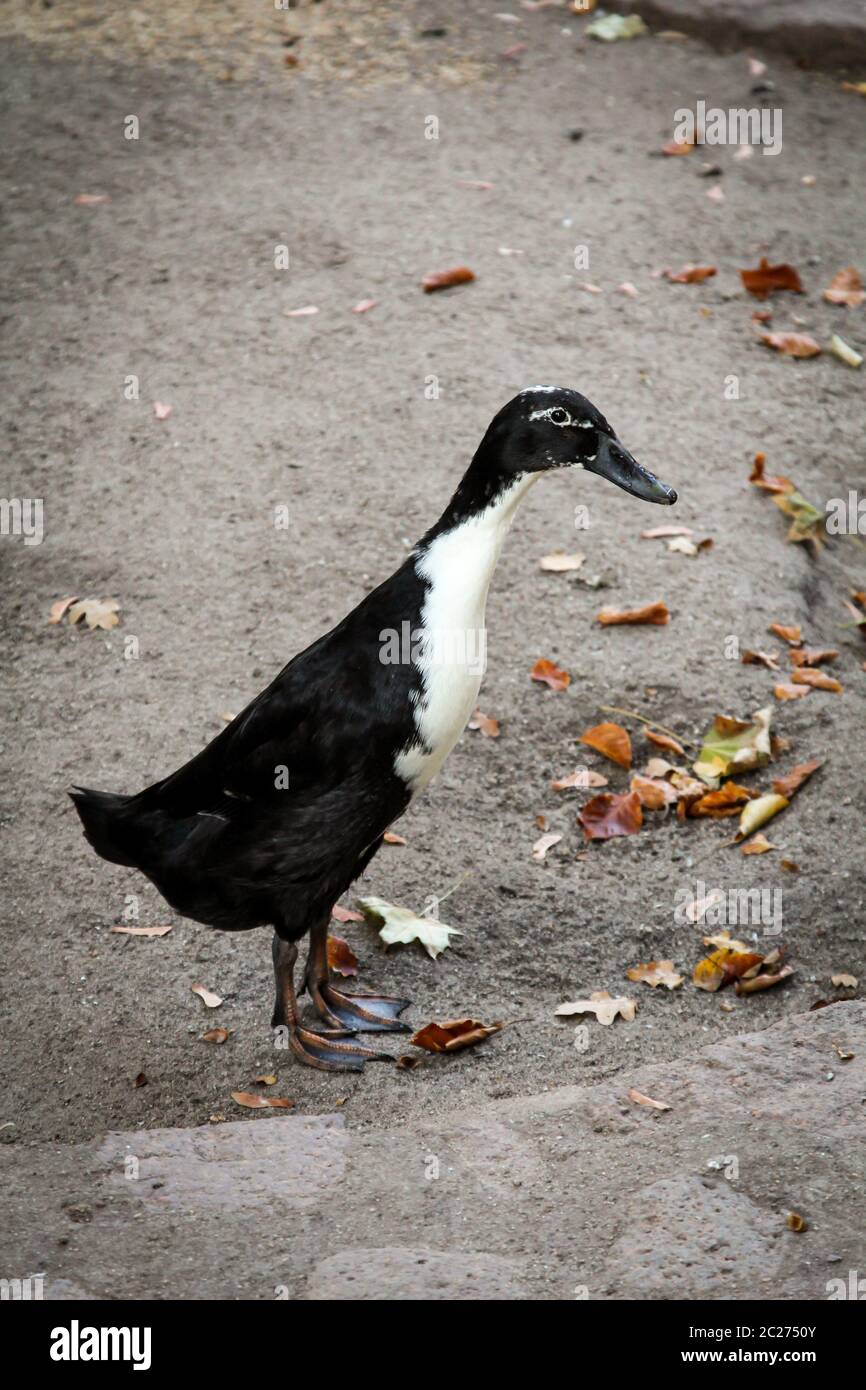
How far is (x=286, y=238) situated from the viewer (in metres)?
7.18

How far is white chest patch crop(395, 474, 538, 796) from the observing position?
11.4 feet

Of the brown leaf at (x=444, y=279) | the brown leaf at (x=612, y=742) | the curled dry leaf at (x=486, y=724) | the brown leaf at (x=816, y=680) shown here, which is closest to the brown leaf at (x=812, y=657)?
the brown leaf at (x=816, y=680)

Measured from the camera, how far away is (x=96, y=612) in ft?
17.0

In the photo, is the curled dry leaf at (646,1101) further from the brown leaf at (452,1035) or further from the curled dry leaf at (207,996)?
the curled dry leaf at (207,996)

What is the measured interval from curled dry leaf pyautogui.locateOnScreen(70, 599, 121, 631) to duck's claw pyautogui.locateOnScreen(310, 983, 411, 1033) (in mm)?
1811

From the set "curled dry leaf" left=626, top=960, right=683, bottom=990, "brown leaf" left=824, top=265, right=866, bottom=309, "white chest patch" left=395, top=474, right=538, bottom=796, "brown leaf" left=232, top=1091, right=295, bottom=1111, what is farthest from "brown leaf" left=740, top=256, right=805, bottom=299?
"brown leaf" left=232, top=1091, right=295, bottom=1111

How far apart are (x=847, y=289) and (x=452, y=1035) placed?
472 centimetres

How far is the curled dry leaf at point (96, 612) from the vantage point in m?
5.17

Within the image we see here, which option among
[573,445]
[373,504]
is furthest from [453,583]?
[373,504]

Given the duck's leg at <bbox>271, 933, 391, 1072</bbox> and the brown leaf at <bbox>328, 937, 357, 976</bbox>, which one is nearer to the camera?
the duck's leg at <bbox>271, 933, 391, 1072</bbox>

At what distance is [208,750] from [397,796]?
53 cm

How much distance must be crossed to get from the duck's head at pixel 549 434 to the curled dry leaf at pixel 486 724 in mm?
1393

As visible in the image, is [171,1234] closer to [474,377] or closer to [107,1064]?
[107,1064]

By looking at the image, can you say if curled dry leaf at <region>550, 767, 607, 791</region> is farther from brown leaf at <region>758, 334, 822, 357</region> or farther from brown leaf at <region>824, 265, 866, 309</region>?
brown leaf at <region>824, 265, 866, 309</region>
